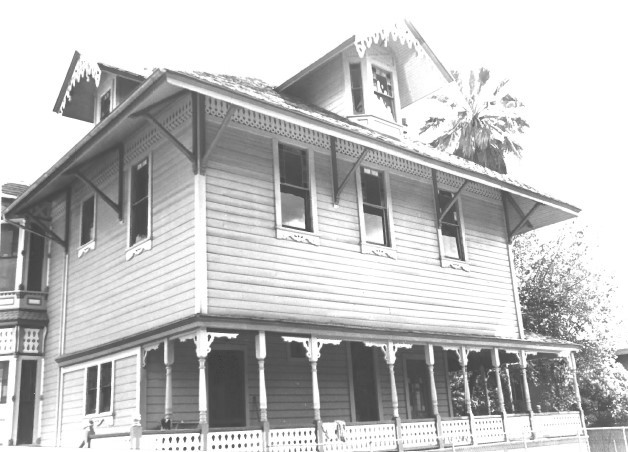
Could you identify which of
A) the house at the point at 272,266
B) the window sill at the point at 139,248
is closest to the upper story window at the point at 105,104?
the house at the point at 272,266

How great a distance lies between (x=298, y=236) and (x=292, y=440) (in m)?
4.36

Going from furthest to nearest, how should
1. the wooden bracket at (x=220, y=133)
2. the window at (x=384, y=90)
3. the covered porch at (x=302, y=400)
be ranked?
the window at (x=384, y=90) → the wooden bracket at (x=220, y=133) → the covered porch at (x=302, y=400)

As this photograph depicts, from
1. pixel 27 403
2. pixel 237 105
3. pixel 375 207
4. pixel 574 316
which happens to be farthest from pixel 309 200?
pixel 574 316

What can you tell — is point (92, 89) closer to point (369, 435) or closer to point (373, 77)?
point (373, 77)

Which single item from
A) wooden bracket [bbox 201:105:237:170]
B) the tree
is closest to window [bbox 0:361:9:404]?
wooden bracket [bbox 201:105:237:170]

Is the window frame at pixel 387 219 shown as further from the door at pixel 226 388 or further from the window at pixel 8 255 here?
the window at pixel 8 255

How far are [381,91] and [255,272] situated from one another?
773 centimetres

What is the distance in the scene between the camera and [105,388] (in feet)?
50.1

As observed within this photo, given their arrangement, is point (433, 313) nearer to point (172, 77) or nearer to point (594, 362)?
point (172, 77)

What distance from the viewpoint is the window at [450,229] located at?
18781 mm

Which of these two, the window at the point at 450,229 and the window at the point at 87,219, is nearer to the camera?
the window at the point at 87,219

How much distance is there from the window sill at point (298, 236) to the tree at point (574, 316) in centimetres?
1713

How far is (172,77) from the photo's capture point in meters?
11.9

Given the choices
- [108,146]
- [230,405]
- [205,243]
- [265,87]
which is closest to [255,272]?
[205,243]
